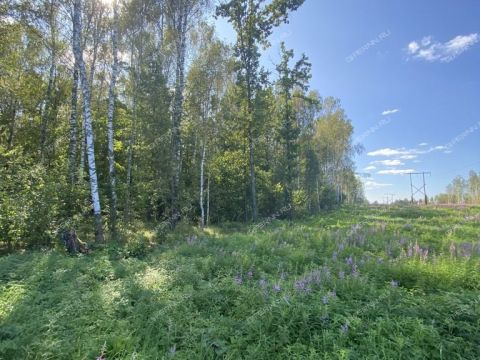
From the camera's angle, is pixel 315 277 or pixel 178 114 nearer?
pixel 315 277

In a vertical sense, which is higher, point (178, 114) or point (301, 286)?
point (178, 114)

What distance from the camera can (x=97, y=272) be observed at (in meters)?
6.58

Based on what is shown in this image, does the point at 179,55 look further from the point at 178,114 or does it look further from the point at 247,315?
the point at 247,315

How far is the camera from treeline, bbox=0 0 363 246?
11.7 m

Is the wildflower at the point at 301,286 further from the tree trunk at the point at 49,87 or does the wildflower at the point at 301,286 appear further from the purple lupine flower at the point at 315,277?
the tree trunk at the point at 49,87

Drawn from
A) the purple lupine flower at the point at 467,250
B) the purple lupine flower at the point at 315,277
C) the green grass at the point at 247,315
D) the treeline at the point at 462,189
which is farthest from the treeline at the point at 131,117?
the treeline at the point at 462,189

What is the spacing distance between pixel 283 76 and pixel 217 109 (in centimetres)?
686

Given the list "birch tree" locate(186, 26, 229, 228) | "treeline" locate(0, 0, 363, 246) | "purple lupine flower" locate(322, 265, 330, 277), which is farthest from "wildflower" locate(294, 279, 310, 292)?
"birch tree" locate(186, 26, 229, 228)

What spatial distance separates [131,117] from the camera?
19453mm

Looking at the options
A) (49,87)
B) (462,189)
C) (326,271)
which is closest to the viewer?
(326,271)

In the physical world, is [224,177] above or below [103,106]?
below

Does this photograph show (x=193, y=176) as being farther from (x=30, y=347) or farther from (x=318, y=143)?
(x=318, y=143)

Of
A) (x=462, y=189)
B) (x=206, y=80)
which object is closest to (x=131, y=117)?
(x=206, y=80)

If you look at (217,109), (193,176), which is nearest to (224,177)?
(193,176)
